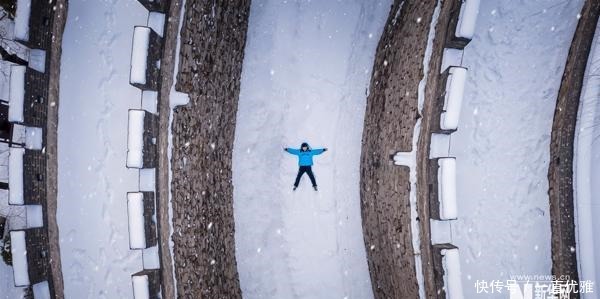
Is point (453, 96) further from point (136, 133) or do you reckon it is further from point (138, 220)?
point (138, 220)

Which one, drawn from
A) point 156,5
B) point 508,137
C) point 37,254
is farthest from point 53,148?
point 508,137

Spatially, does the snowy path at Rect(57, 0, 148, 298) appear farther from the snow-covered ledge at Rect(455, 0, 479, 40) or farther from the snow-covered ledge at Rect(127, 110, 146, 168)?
the snow-covered ledge at Rect(455, 0, 479, 40)

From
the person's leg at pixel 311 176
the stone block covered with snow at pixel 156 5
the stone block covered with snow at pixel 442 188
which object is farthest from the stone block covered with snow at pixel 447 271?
the stone block covered with snow at pixel 156 5

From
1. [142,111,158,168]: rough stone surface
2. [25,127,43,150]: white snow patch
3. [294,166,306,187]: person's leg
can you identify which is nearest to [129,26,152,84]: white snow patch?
[142,111,158,168]: rough stone surface

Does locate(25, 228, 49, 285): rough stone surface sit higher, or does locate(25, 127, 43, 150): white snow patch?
locate(25, 127, 43, 150): white snow patch

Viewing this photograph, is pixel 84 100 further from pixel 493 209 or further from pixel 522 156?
pixel 522 156
